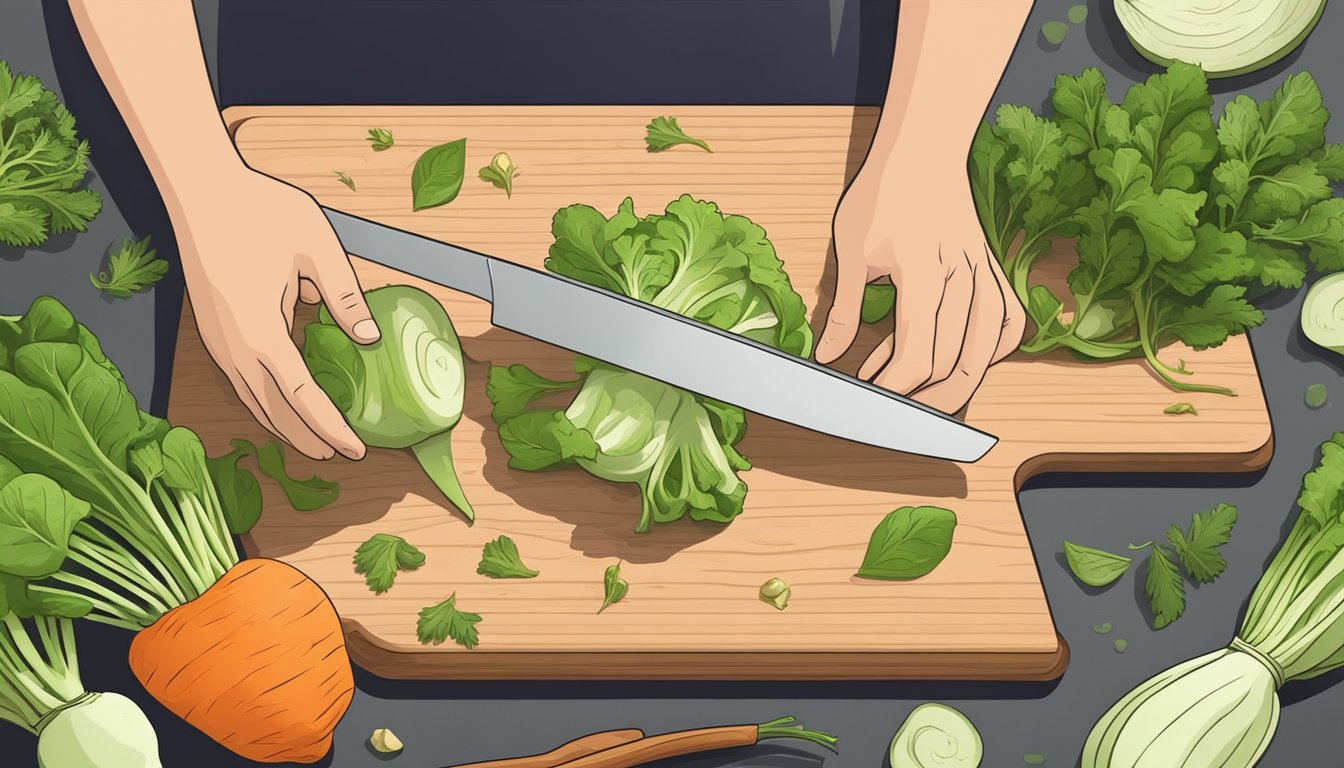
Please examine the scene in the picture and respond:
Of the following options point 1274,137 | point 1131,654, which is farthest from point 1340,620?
point 1274,137

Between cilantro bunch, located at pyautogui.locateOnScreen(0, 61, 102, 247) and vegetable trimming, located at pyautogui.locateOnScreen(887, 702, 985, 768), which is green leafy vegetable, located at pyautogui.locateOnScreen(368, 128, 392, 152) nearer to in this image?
cilantro bunch, located at pyautogui.locateOnScreen(0, 61, 102, 247)

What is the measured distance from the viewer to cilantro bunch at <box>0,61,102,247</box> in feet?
4.81

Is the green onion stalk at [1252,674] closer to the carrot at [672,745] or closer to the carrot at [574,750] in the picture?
the carrot at [672,745]

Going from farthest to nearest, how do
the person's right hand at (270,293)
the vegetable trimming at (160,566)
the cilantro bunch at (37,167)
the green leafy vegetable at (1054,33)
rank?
the green leafy vegetable at (1054,33) → the cilantro bunch at (37,167) → the person's right hand at (270,293) → the vegetable trimming at (160,566)

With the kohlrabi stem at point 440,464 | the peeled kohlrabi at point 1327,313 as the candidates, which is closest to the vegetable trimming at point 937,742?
the kohlrabi stem at point 440,464

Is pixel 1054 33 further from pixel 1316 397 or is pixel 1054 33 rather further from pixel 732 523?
pixel 732 523

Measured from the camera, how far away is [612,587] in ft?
4.47

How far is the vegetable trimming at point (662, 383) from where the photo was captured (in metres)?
1.35

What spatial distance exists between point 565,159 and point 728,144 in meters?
0.23

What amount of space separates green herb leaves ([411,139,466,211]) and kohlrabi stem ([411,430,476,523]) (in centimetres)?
34

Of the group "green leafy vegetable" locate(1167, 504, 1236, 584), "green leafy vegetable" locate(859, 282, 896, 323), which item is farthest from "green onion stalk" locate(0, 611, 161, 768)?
"green leafy vegetable" locate(1167, 504, 1236, 584)

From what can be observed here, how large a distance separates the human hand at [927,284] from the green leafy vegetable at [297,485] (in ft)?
2.12

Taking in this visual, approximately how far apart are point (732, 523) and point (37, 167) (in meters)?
1.03

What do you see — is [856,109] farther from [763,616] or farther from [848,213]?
[763,616]
